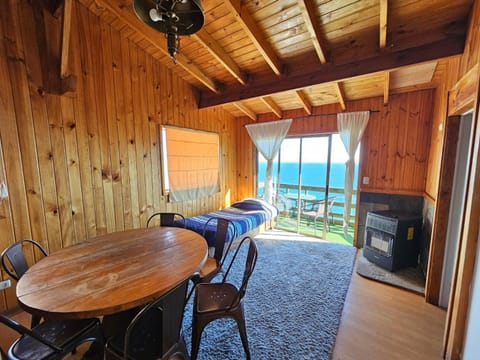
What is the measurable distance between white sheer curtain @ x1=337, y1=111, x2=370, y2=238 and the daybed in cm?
139

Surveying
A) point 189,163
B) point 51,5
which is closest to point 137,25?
point 51,5

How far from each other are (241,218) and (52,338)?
2575mm

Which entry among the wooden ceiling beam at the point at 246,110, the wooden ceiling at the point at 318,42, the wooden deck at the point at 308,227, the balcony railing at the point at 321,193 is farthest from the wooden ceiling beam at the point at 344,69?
the wooden deck at the point at 308,227

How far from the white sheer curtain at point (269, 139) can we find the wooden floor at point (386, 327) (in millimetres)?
2395

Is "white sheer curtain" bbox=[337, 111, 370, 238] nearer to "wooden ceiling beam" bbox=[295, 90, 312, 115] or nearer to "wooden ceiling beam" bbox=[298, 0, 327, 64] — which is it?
"wooden ceiling beam" bbox=[295, 90, 312, 115]

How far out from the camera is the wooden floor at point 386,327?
1.57m

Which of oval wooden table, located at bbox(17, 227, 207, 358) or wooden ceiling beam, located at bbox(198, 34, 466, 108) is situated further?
wooden ceiling beam, located at bbox(198, 34, 466, 108)

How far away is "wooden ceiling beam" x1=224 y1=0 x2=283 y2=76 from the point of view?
193cm

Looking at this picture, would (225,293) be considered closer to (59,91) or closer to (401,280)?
(401,280)

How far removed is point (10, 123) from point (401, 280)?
4422 mm

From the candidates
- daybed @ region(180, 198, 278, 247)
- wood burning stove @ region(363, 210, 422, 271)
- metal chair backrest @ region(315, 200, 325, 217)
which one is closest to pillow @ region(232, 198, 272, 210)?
daybed @ region(180, 198, 278, 247)

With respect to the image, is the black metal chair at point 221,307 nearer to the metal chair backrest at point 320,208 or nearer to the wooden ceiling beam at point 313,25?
the wooden ceiling beam at point 313,25

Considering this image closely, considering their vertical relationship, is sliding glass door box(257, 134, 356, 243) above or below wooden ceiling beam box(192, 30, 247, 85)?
below

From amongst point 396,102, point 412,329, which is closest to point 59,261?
point 412,329
